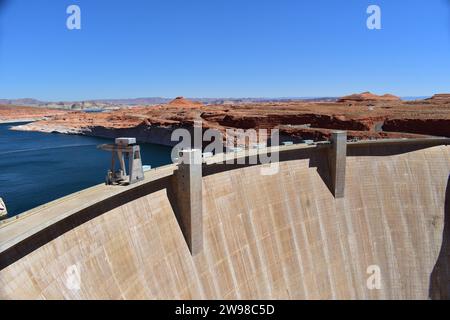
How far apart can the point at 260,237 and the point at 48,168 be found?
1221 inches

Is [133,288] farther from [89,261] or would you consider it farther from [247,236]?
[247,236]

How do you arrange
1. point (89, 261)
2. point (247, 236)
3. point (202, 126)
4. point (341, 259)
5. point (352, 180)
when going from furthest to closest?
point (202, 126) < point (352, 180) < point (341, 259) < point (247, 236) < point (89, 261)

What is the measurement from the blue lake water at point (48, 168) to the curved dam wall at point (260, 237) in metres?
16.7

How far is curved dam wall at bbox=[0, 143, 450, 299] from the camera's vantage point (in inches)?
371

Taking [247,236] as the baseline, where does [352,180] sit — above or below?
above

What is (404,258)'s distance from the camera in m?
19.0

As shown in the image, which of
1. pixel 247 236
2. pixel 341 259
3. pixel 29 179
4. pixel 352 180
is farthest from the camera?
pixel 29 179

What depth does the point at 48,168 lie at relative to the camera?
39.1 metres

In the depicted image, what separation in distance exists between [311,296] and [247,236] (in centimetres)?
465

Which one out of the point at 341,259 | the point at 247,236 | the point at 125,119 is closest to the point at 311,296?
the point at 341,259
